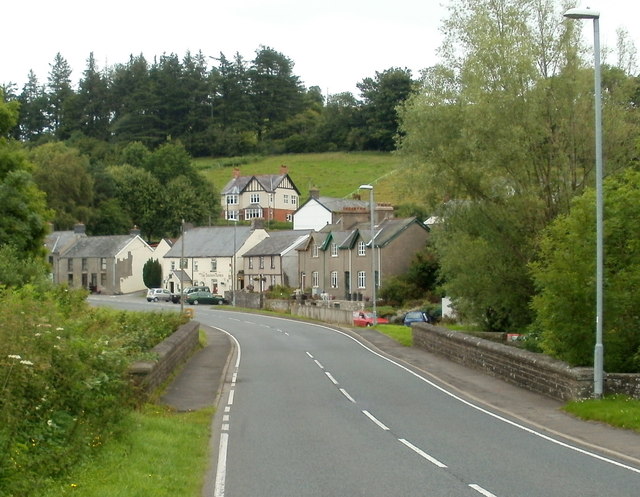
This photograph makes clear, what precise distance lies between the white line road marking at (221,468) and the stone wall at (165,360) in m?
2.55

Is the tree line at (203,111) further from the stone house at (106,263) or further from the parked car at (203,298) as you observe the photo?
the parked car at (203,298)

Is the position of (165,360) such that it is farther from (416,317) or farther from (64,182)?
(64,182)

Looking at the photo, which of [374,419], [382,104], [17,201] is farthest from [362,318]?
[382,104]

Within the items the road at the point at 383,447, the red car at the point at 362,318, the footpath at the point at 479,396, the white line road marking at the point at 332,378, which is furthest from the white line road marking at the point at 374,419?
the red car at the point at 362,318

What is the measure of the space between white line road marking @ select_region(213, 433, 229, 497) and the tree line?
5048 inches

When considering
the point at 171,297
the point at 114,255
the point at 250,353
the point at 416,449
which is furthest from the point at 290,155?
the point at 416,449

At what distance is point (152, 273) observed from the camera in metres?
99.7

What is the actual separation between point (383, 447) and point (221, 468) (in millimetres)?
3224

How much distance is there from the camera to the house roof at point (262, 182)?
125m

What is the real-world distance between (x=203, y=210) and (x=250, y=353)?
80631 mm

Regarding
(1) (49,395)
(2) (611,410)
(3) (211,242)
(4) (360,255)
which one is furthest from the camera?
(3) (211,242)

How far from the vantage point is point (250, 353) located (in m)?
37.9

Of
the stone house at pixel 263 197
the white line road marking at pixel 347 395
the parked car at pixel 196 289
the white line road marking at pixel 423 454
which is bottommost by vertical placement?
the white line road marking at pixel 347 395

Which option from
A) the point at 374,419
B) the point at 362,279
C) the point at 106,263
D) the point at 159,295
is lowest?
the point at 374,419
